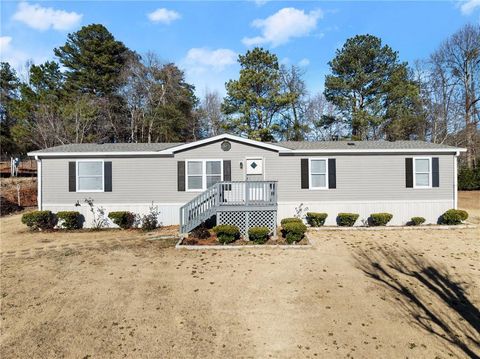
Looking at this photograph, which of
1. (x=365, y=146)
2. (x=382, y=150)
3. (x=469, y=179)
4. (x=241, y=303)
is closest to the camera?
(x=241, y=303)

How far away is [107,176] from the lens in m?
13.4

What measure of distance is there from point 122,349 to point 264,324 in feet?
8.11

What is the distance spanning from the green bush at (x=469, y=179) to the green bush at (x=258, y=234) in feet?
79.5

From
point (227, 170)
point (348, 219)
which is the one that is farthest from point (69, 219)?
point (348, 219)

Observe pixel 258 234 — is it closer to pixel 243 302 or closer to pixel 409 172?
pixel 243 302

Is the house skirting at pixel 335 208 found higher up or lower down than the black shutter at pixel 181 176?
lower down

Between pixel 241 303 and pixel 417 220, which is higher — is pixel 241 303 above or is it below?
below

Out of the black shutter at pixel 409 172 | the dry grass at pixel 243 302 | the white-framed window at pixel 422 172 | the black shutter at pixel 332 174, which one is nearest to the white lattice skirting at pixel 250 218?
the dry grass at pixel 243 302

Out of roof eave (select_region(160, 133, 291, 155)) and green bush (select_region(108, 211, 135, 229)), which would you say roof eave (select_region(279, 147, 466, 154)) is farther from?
green bush (select_region(108, 211, 135, 229))

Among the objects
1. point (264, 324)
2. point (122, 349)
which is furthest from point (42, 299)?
point (264, 324)

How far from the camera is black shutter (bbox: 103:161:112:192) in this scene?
43.9ft

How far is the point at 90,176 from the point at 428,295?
13314mm

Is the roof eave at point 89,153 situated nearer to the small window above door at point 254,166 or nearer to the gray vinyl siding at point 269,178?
the gray vinyl siding at point 269,178

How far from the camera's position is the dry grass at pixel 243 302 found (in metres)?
4.84
